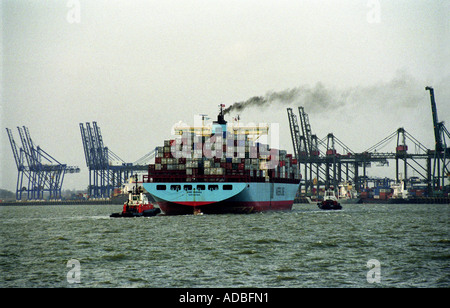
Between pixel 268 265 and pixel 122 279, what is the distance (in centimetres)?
799

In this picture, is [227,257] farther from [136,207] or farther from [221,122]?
[221,122]

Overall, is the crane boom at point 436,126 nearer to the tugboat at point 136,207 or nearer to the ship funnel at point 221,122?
the ship funnel at point 221,122

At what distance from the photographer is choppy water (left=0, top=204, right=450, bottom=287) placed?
2569 cm

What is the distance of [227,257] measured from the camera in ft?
107

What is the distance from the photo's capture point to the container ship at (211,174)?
71000mm

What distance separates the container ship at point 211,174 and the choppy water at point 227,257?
20.6 meters

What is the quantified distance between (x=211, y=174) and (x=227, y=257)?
4019cm

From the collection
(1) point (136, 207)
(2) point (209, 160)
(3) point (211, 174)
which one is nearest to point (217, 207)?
(3) point (211, 174)

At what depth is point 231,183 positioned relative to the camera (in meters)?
71.2

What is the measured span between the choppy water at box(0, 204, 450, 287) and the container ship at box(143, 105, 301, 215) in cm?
2065

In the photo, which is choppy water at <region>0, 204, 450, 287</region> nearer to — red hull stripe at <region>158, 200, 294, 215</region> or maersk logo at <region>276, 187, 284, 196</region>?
red hull stripe at <region>158, 200, 294, 215</region>

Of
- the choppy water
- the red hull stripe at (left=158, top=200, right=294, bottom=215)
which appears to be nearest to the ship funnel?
the red hull stripe at (left=158, top=200, right=294, bottom=215)
